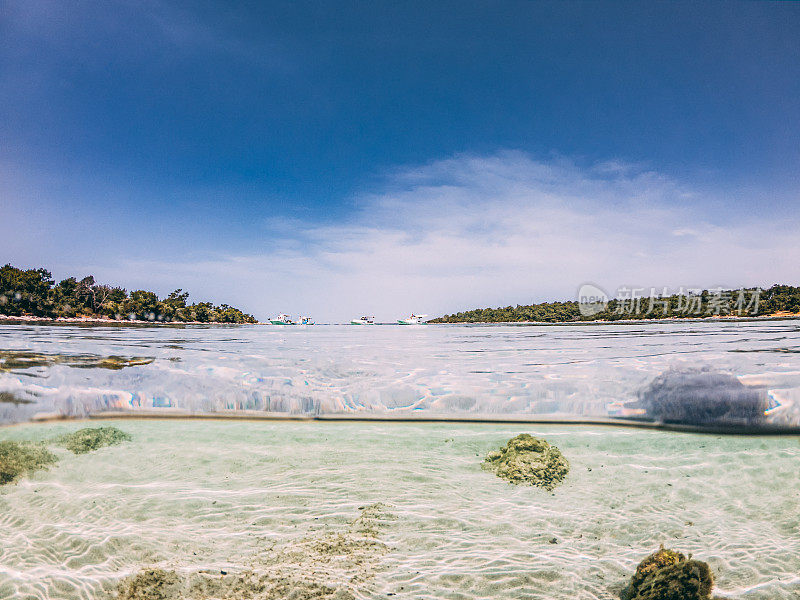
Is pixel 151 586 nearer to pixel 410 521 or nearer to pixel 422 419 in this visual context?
pixel 410 521

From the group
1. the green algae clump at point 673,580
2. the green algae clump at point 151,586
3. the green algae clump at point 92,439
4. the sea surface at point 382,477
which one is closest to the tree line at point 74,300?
the sea surface at point 382,477

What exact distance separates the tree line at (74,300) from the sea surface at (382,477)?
13.3 metres

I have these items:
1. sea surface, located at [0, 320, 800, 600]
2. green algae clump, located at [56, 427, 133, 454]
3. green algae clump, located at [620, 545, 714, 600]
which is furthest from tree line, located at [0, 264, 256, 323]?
green algae clump, located at [620, 545, 714, 600]

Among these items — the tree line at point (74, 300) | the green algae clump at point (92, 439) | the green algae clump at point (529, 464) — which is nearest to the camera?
the green algae clump at point (529, 464)

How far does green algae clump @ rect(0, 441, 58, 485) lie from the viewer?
22.7ft

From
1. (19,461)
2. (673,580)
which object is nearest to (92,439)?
(19,461)

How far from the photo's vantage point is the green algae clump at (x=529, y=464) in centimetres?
664

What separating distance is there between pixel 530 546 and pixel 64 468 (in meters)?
9.31

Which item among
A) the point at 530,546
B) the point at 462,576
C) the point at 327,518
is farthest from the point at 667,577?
the point at 327,518

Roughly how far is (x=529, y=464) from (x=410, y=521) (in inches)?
96.7

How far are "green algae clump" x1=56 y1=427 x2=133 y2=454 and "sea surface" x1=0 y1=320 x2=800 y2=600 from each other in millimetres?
255

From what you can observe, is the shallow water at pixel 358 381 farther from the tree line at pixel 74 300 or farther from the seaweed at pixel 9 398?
the tree line at pixel 74 300

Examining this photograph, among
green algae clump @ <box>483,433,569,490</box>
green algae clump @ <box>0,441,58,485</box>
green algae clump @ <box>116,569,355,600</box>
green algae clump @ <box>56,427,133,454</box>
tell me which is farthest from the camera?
green algae clump @ <box>56,427,133,454</box>

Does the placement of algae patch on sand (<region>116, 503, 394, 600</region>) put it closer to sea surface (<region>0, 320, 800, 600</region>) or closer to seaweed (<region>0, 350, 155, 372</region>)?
sea surface (<region>0, 320, 800, 600</region>)
